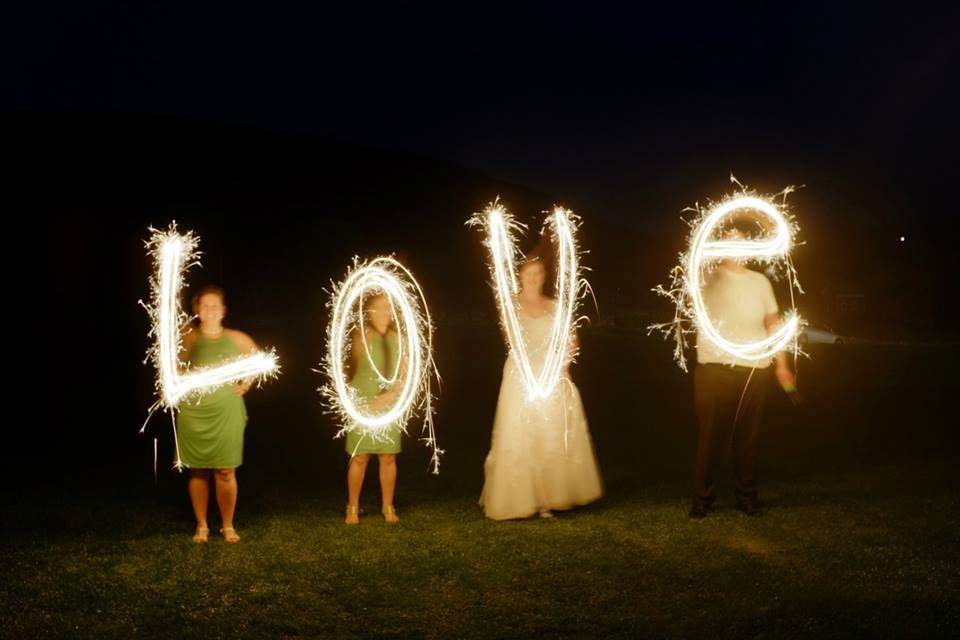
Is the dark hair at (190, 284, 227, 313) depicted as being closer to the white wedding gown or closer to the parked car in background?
the white wedding gown

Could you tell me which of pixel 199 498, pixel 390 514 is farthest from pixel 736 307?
pixel 199 498

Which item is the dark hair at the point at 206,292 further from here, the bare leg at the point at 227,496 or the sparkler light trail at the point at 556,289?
the sparkler light trail at the point at 556,289

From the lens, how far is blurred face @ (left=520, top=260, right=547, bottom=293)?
26.7ft

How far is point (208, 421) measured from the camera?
24.4 feet

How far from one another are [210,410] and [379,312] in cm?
167

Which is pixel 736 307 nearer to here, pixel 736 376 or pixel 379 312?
pixel 736 376

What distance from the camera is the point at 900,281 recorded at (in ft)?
213

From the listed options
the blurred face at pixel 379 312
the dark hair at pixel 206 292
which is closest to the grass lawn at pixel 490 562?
the blurred face at pixel 379 312

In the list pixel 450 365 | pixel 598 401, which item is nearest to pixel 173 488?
pixel 598 401

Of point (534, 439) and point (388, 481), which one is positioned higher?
point (534, 439)

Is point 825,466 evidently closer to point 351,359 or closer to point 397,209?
point 351,359

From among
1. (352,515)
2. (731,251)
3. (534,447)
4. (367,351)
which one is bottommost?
(352,515)

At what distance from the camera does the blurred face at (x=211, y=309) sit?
7.36m

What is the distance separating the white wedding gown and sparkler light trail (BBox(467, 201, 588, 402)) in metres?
0.16
